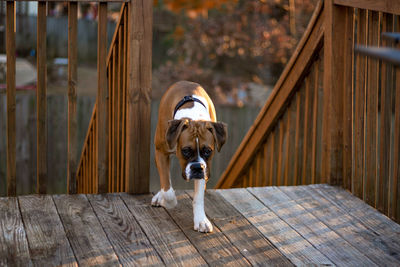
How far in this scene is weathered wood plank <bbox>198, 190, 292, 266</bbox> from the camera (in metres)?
3.06

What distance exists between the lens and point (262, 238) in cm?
331

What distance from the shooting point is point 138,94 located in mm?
3916

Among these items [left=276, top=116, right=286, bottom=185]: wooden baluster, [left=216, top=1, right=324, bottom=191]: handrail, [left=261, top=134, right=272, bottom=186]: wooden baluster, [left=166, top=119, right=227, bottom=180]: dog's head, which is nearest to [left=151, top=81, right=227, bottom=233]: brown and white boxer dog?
[left=166, top=119, right=227, bottom=180]: dog's head

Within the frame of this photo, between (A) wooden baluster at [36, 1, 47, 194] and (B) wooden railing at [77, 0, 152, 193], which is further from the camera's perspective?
(B) wooden railing at [77, 0, 152, 193]

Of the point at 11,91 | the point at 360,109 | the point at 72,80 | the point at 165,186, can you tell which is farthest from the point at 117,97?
the point at 360,109

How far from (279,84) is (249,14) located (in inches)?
229

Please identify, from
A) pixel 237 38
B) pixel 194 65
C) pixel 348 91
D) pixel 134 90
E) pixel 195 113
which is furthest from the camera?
pixel 194 65

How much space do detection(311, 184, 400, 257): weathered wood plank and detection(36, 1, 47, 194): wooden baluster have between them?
5.68 ft

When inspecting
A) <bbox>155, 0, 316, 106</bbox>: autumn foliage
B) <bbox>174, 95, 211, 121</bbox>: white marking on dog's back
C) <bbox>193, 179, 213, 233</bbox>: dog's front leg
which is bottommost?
<bbox>193, 179, 213, 233</bbox>: dog's front leg

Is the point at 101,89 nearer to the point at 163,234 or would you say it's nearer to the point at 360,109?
the point at 163,234

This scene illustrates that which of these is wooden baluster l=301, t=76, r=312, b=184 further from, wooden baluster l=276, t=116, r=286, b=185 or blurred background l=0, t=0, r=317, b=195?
blurred background l=0, t=0, r=317, b=195

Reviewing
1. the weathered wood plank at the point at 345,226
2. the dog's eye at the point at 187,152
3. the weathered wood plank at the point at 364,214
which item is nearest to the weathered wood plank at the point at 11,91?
the dog's eye at the point at 187,152

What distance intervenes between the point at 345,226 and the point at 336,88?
1.06 metres

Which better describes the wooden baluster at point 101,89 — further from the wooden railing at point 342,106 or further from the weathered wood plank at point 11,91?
the wooden railing at point 342,106
